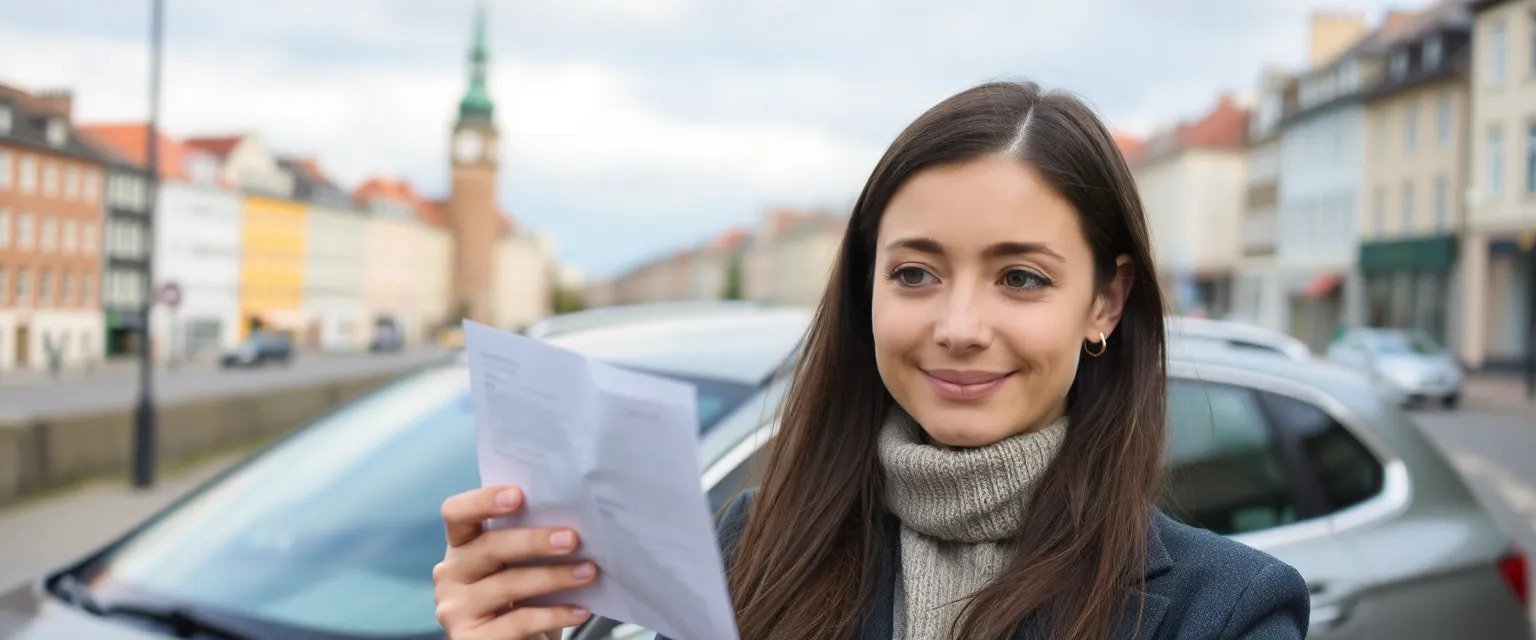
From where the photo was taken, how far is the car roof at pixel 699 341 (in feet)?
10.6

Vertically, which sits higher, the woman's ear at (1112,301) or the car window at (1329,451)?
the woman's ear at (1112,301)

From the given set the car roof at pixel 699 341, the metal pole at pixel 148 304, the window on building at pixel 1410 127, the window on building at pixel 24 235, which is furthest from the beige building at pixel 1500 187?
the car roof at pixel 699 341

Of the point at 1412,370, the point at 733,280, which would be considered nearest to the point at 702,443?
the point at 1412,370

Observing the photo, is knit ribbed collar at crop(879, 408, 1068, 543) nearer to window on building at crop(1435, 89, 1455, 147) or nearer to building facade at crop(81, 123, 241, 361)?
window on building at crop(1435, 89, 1455, 147)

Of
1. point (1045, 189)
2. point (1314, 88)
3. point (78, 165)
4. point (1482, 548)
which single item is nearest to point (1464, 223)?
point (1314, 88)

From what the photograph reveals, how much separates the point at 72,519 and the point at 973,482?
1113cm

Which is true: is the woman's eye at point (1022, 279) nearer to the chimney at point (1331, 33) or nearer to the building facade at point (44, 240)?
the building facade at point (44, 240)

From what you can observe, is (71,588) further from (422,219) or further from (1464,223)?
(422,219)

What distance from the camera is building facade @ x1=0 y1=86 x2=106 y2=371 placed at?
7.03 m

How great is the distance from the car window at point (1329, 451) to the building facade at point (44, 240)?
5.23m

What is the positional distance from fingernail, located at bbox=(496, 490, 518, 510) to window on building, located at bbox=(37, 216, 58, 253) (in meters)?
6.45

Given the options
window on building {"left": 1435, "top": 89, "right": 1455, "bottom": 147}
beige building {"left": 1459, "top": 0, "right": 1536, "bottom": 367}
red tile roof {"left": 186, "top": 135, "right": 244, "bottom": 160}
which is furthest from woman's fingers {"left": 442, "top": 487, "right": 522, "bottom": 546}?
red tile roof {"left": 186, "top": 135, "right": 244, "bottom": 160}

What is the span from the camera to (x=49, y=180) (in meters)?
9.18

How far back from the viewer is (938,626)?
5.59ft
